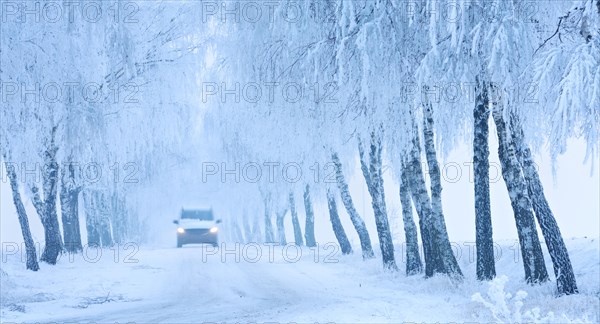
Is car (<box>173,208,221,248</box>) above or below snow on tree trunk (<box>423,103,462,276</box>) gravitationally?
below

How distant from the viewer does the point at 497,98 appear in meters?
9.14

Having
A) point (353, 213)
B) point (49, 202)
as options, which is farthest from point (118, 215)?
point (353, 213)

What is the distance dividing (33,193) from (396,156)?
11.0 metres

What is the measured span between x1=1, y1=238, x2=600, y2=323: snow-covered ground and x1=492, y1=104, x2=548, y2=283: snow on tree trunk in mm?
333

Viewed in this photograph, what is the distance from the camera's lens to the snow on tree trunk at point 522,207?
9.62 meters

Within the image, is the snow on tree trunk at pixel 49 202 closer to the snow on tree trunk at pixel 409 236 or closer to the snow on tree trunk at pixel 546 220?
the snow on tree trunk at pixel 409 236

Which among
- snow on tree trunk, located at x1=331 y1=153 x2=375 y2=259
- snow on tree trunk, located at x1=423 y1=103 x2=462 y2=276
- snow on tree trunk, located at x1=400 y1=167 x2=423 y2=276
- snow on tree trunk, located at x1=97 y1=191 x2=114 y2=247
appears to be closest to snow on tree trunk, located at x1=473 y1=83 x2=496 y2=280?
snow on tree trunk, located at x1=423 y1=103 x2=462 y2=276

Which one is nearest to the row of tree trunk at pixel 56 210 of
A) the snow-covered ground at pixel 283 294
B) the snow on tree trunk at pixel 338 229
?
the snow-covered ground at pixel 283 294

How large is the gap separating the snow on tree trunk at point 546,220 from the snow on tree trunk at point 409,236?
421 cm

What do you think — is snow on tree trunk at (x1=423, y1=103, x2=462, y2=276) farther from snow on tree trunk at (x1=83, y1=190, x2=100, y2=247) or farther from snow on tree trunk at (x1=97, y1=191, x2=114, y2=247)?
snow on tree trunk at (x1=97, y1=191, x2=114, y2=247)

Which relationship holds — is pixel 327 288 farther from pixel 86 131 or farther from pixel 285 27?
pixel 86 131

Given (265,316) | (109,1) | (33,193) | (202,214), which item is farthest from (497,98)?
(202,214)

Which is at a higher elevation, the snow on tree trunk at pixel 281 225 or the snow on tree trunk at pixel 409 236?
the snow on tree trunk at pixel 409 236

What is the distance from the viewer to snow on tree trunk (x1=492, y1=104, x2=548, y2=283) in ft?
31.6
